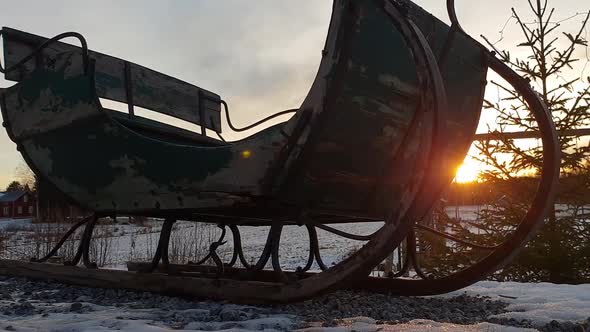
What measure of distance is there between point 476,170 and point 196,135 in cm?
259

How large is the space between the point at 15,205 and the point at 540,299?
2498 inches

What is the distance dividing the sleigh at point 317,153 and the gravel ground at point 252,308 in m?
0.09

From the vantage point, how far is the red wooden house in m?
57.5

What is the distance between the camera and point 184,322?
2.20 metres

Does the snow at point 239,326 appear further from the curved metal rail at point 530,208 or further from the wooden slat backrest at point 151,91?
the wooden slat backrest at point 151,91

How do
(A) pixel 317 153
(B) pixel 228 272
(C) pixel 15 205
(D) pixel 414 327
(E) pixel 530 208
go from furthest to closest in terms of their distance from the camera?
(C) pixel 15 205 → (B) pixel 228 272 → (E) pixel 530 208 → (A) pixel 317 153 → (D) pixel 414 327

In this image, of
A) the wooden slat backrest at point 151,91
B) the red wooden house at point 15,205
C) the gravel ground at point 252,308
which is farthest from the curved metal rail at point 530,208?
the red wooden house at point 15,205

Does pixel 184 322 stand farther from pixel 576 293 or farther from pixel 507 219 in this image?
pixel 507 219

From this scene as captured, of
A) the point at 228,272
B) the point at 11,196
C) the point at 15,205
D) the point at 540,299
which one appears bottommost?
the point at 540,299

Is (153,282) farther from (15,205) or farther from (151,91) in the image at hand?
(15,205)

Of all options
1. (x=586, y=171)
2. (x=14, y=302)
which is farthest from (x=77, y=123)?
(x=586, y=171)

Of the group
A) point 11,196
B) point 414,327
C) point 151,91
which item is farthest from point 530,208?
point 11,196

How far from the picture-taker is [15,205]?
57.8 m

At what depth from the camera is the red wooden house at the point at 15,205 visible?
57500 mm
